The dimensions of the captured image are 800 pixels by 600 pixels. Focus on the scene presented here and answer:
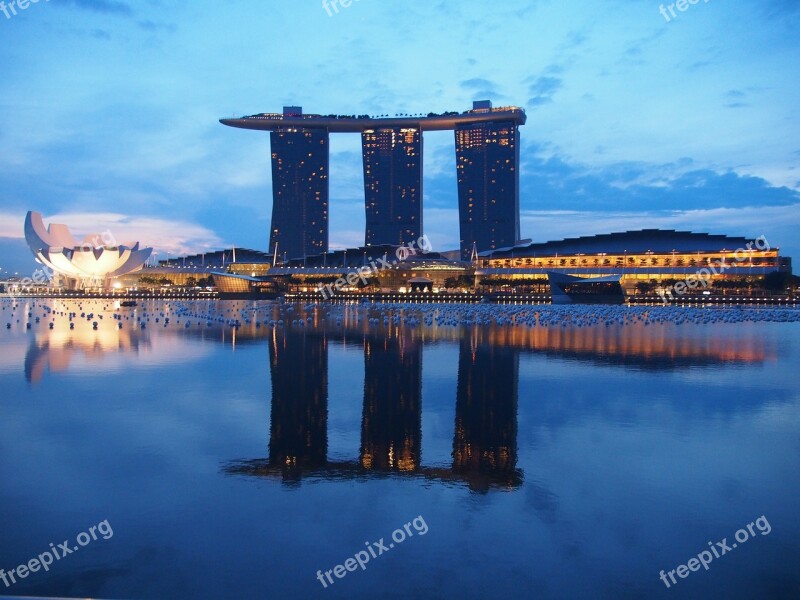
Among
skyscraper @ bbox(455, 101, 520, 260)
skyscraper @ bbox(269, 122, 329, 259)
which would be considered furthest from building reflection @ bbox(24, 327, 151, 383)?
skyscraper @ bbox(269, 122, 329, 259)

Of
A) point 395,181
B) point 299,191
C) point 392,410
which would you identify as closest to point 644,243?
point 395,181

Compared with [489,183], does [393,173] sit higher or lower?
higher

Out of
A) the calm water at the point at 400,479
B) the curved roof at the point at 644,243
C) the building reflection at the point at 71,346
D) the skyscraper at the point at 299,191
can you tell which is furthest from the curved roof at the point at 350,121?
the calm water at the point at 400,479

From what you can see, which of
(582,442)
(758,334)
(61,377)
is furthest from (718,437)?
(758,334)

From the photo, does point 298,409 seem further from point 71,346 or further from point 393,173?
point 393,173

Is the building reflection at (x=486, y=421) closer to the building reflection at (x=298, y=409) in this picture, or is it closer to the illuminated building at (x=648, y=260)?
the building reflection at (x=298, y=409)

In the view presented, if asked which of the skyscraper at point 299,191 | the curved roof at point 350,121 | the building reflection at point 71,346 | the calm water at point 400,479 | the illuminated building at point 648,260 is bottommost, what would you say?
the calm water at point 400,479

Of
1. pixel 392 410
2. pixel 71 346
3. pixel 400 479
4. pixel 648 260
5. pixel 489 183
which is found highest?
pixel 489 183
